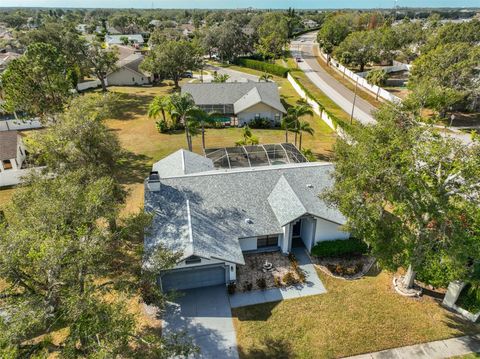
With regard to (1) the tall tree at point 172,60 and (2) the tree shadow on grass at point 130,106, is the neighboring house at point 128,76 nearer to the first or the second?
(1) the tall tree at point 172,60

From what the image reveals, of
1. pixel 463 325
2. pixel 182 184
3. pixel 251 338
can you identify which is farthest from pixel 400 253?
pixel 182 184

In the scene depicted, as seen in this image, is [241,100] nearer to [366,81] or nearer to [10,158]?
[10,158]

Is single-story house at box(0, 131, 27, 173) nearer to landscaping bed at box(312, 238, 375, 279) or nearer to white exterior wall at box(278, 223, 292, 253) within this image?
white exterior wall at box(278, 223, 292, 253)

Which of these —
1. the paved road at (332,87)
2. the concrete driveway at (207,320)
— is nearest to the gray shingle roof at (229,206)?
the concrete driveway at (207,320)

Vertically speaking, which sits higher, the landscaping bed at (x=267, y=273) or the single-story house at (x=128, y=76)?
the single-story house at (x=128, y=76)

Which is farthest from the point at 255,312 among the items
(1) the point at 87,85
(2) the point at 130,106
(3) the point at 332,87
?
(1) the point at 87,85
